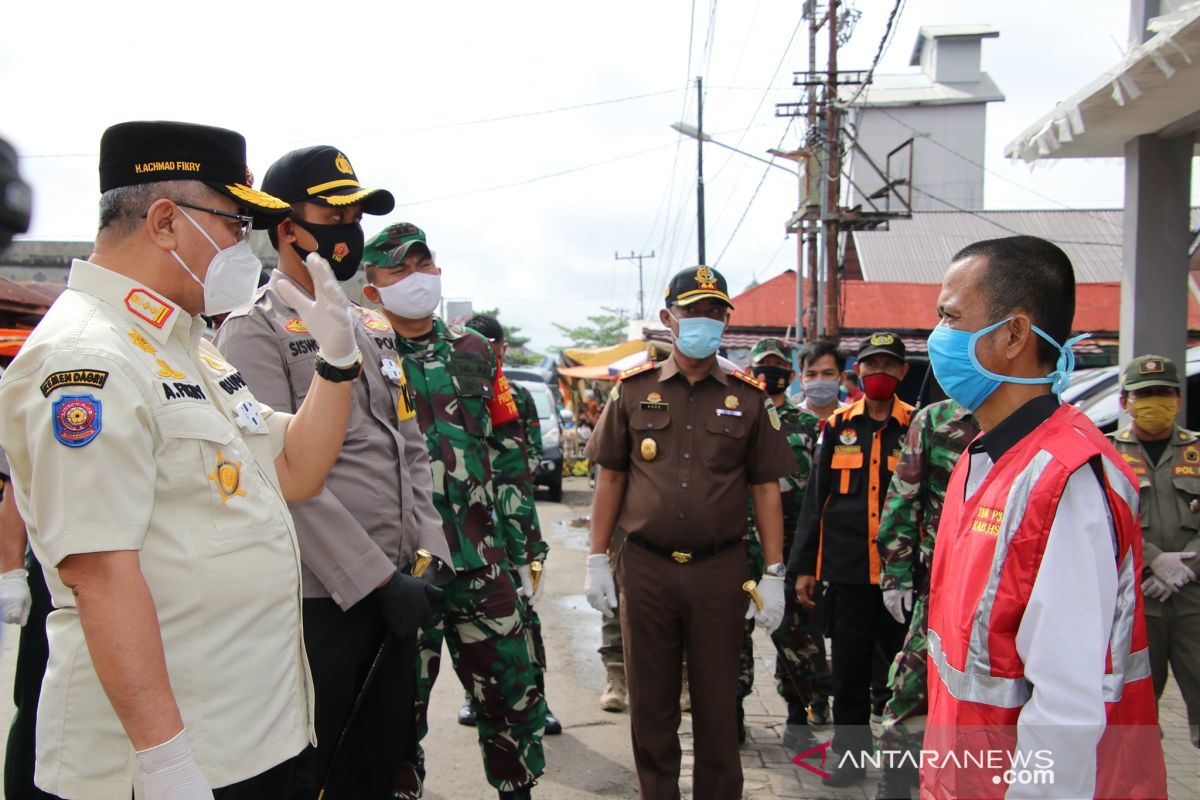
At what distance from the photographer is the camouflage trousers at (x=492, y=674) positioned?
3.49m

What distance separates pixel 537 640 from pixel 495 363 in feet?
5.06

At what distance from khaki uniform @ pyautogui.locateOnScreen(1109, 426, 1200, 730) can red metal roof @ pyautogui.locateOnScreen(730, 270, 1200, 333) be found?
50.1 ft

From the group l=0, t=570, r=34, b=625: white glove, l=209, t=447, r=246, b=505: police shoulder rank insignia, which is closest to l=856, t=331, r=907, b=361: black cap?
l=209, t=447, r=246, b=505: police shoulder rank insignia

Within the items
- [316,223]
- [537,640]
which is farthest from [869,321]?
[316,223]

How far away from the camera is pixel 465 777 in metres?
4.23

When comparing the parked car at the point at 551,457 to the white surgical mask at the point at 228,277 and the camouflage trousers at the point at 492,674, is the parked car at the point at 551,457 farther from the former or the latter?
the white surgical mask at the point at 228,277

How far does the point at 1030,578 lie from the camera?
176 cm

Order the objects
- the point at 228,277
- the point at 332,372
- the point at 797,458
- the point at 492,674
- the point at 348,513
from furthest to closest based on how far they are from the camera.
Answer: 1. the point at 797,458
2. the point at 492,674
3. the point at 348,513
4. the point at 332,372
5. the point at 228,277

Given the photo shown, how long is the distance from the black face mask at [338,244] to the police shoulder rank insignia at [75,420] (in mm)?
1231

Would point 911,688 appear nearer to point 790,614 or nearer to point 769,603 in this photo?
point 769,603

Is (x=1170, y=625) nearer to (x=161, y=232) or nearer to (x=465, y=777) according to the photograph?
(x=465, y=777)

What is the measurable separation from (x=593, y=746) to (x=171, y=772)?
3401mm

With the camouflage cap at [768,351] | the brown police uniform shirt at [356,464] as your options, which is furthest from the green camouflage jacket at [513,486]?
the camouflage cap at [768,351]

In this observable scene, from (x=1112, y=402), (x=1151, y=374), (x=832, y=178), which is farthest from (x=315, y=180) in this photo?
(x=832, y=178)
